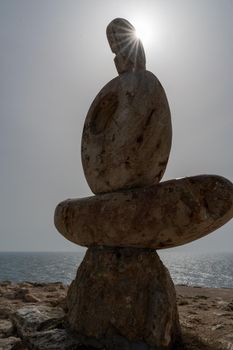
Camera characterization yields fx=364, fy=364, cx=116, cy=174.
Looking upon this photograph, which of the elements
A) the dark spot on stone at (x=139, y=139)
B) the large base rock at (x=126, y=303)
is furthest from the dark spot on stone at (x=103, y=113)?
the large base rock at (x=126, y=303)

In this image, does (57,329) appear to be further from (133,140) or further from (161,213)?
(133,140)

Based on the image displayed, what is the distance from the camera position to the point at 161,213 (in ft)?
15.1

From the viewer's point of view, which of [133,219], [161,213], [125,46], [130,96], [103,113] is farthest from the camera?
[125,46]

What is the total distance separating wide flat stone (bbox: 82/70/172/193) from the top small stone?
0.43 m

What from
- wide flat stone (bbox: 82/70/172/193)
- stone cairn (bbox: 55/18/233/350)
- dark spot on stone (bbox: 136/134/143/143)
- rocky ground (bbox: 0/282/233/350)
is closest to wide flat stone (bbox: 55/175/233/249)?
stone cairn (bbox: 55/18/233/350)

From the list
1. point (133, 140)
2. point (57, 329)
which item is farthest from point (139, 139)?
point (57, 329)

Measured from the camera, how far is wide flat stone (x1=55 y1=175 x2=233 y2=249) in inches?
177

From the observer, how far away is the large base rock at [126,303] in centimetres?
463

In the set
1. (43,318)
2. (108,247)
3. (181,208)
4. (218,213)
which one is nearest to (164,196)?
(181,208)

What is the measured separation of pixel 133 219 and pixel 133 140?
3.81 ft

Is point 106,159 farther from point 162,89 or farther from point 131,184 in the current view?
point 162,89

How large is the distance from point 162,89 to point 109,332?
3524mm

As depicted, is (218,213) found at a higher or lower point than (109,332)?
higher

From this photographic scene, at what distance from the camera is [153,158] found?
5273mm
